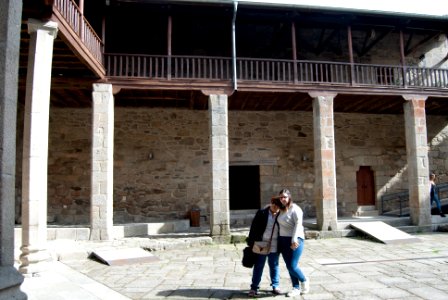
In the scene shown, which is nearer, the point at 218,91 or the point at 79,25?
the point at 79,25

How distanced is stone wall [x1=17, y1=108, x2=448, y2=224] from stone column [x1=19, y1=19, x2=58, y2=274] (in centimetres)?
622

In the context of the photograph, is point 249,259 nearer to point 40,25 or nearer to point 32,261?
point 32,261

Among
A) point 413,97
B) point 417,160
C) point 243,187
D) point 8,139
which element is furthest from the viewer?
point 243,187

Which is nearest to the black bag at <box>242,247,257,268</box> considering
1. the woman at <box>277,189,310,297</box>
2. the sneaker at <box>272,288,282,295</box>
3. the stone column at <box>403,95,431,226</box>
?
the woman at <box>277,189,310,297</box>

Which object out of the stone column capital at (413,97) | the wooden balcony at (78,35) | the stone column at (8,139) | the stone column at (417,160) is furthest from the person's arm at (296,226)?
the stone column capital at (413,97)

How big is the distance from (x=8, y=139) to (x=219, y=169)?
7.88 meters

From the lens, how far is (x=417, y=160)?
1118 centimetres

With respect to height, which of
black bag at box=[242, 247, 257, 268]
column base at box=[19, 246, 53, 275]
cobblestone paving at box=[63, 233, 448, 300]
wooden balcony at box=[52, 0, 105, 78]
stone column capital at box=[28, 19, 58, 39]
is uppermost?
wooden balcony at box=[52, 0, 105, 78]

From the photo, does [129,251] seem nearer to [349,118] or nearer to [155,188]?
[155,188]

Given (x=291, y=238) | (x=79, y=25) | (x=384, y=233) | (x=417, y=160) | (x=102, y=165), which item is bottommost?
(x=384, y=233)

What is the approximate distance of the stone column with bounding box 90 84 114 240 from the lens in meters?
9.28

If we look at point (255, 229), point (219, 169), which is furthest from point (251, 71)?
point (255, 229)

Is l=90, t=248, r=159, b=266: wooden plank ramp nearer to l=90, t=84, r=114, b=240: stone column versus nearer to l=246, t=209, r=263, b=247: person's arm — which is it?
l=90, t=84, r=114, b=240: stone column

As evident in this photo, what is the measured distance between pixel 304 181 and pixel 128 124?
6407 millimetres
